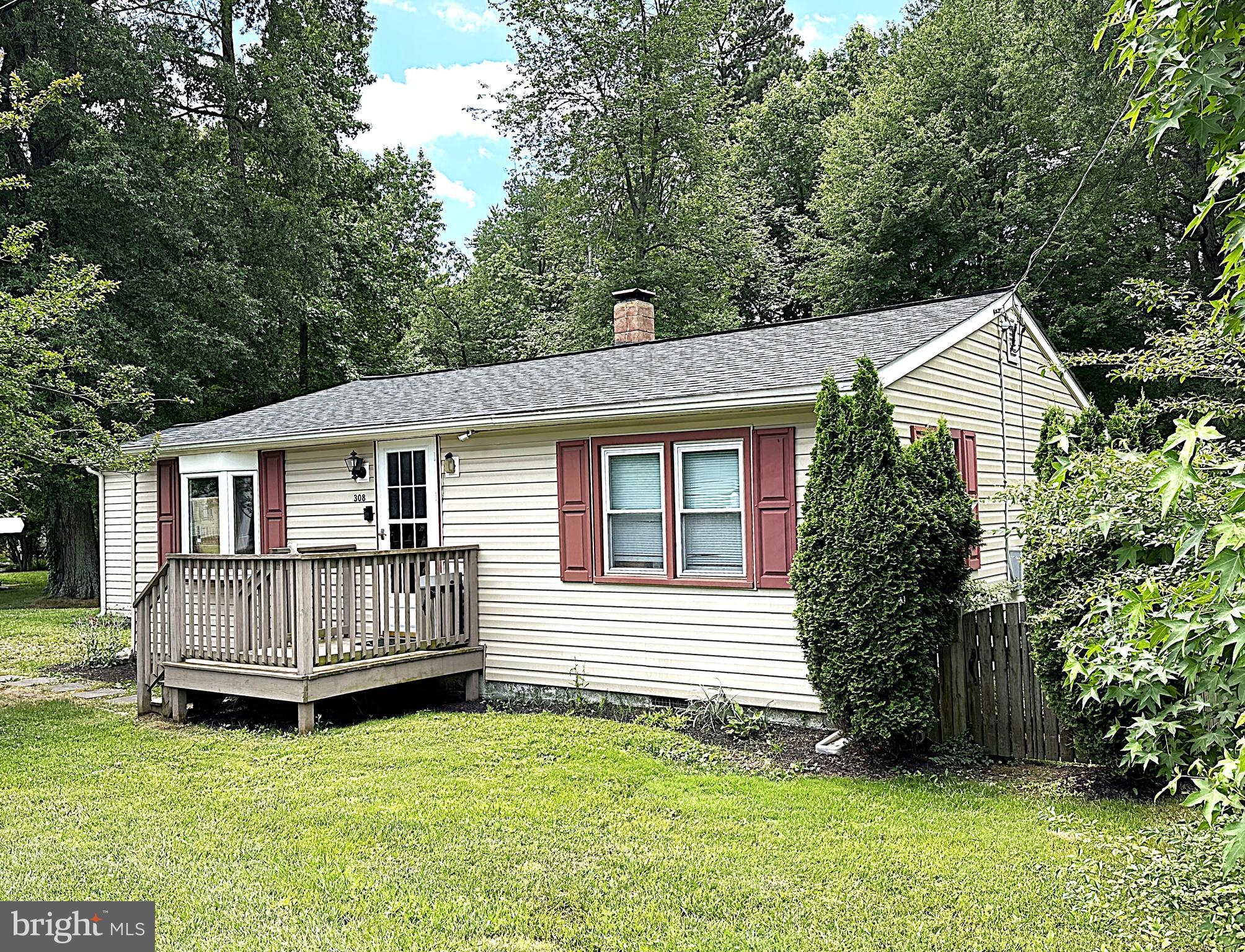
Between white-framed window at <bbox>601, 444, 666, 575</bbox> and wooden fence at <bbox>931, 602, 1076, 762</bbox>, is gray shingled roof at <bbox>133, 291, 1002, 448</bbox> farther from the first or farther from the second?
wooden fence at <bbox>931, 602, 1076, 762</bbox>

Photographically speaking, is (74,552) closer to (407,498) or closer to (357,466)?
(357,466)

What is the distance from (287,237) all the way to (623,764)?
55.0 feet

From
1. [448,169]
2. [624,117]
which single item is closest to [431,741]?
[624,117]

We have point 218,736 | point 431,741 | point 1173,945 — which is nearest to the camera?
point 1173,945

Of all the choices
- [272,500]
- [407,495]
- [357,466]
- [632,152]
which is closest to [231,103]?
[632,152]

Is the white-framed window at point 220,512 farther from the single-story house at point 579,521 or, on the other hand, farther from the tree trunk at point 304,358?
the tree trunk at point 304,358

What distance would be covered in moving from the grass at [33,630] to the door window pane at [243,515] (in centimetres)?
289

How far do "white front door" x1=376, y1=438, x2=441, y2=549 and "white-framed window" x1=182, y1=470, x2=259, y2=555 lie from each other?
211 cm

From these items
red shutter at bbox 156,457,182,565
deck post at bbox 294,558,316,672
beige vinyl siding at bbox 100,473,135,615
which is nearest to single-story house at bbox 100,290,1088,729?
deck post at bbox 294,558,316,672

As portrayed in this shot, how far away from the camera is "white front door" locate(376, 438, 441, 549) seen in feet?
32.6

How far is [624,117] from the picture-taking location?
22.6m

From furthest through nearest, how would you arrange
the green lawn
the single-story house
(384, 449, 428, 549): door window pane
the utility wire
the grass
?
1. the grass
2. (384, 449, 428, 549): door window pane
3. the single-story house
4. the green lawn
5. the utility wire

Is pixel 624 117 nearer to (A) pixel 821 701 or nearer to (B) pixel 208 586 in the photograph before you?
(B) pixel 208 586

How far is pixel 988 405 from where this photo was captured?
33.6 feet
